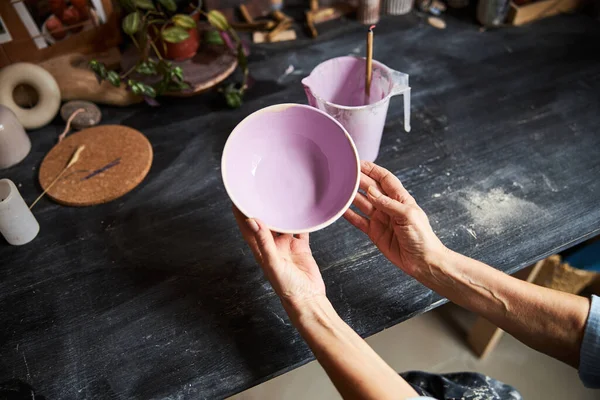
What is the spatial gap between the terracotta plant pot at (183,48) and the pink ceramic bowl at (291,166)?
22.4 inches

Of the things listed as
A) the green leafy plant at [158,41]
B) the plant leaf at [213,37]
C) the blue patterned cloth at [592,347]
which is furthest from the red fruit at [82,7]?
the blue patterned cloth at [592,347]

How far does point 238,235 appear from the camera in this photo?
0.98m

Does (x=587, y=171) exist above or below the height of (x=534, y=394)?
above

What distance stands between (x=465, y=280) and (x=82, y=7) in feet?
4.20

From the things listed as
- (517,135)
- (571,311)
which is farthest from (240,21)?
(571,311)

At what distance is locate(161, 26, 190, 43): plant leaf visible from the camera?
3.91ft

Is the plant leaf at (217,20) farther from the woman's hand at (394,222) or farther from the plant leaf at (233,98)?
the woman's hand at (394,222)

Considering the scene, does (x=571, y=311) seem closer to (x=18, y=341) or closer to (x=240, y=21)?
(x=18, y=341)

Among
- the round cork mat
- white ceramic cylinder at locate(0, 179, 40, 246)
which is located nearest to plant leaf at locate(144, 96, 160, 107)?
the round cork mat

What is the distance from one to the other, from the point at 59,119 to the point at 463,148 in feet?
3.72

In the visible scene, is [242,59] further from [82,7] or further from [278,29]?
[82,7]

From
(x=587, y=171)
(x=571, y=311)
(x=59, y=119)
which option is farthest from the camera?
(x=59, y=119)

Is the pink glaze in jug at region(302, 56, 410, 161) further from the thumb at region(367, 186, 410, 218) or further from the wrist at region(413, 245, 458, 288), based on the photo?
the wrist at region(413, 245, 458, 288)

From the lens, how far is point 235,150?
86cm
